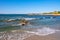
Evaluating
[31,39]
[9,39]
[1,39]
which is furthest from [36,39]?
[1,39]

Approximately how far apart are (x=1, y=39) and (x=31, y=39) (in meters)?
2.92

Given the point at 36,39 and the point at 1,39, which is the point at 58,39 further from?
the point at 1,39

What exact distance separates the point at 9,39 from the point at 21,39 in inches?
46.1

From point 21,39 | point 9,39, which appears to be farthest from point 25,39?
point 9,39

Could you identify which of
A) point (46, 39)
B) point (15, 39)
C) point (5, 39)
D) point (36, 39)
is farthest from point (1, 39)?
point (46, 39)

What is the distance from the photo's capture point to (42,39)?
12.0m

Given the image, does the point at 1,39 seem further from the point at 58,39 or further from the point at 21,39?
the point at 58,39

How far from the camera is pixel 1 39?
12164mm

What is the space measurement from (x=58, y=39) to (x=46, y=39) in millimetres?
1114

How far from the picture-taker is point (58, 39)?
460 inches

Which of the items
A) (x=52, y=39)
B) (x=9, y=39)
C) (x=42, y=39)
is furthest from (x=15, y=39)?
(x=52, y=39)

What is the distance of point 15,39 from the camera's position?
12102 mm

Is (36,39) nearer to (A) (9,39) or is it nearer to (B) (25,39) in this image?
(B) (25,39)

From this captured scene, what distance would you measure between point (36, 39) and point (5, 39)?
9.92 ft
